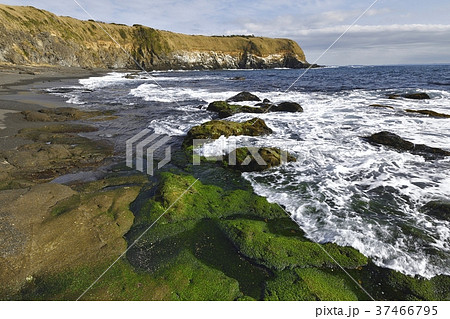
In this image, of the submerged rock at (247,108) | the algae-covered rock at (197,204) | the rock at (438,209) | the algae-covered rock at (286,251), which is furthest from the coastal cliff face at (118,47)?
the rock at (438,209)

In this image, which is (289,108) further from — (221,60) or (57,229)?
(221,60)

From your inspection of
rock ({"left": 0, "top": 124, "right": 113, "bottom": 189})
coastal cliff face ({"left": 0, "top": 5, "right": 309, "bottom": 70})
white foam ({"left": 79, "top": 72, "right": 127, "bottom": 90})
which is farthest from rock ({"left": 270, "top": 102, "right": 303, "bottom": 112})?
coastal cliff face ({"left": 0, "top": 5, "right": 309, "bottom": 70})

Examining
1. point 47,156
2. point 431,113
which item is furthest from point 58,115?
point 431,113

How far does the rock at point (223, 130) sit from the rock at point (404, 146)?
4.49 metres

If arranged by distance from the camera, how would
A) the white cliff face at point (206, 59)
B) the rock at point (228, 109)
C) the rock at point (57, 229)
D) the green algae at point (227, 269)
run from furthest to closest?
the white cliff face at point (206, 59)
the rock at point (228, 109)
the rock at point (57, 229)
the green algae at point (227, 269)

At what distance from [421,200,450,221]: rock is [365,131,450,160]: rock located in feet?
11.9

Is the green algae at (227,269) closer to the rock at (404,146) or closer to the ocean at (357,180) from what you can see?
the ocean at (357,180)

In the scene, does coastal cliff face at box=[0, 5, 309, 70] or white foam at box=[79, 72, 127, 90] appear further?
coastal cliff face at box=[0, 5, 309, 70]

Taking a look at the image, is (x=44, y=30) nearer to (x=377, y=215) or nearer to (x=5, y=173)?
(x=5, y=173)

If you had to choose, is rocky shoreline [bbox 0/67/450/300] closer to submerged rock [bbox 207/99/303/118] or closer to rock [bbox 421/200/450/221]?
rock [bbox 421/200/450/221]

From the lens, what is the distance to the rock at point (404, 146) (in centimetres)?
891

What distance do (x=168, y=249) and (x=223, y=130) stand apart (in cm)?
743

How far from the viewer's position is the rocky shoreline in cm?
364

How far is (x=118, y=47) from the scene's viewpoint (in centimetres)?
8144
